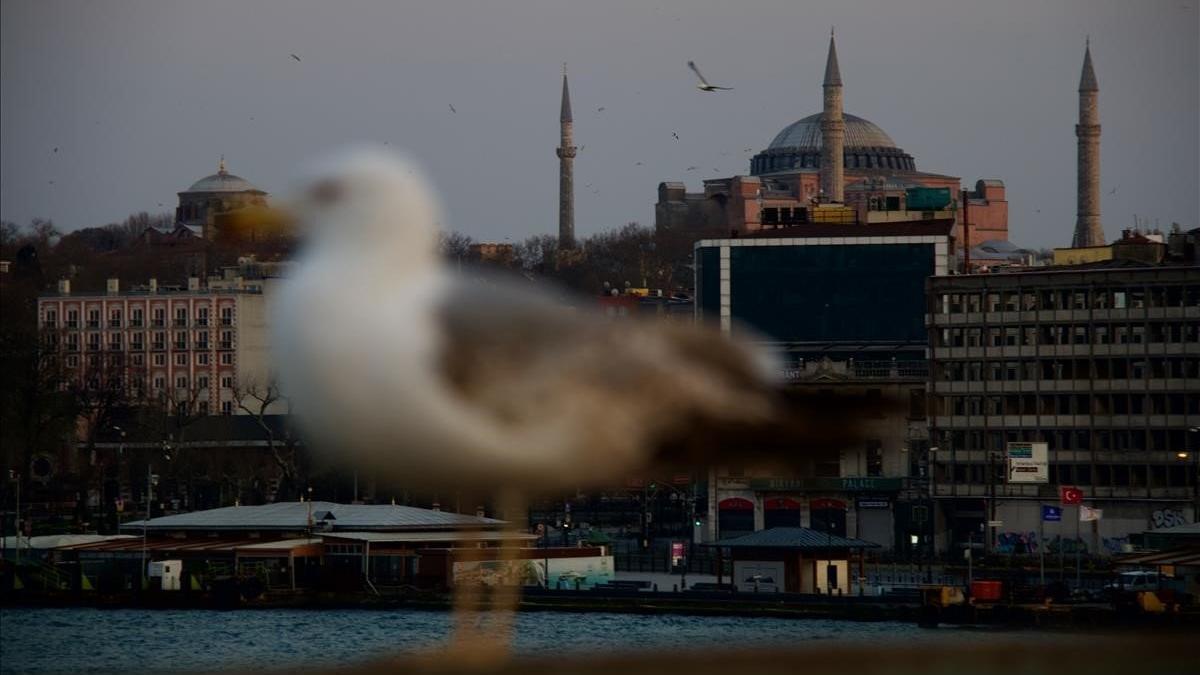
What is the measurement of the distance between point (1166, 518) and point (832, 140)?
4876 inches

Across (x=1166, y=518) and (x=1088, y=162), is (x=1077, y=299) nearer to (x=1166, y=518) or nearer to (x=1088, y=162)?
(x=1166, y=518)

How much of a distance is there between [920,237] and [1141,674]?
65.2 m

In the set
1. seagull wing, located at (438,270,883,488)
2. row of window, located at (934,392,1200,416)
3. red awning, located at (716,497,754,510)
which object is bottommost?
red awning, located at (716,497,754,510)

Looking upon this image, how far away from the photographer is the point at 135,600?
62.7 metres

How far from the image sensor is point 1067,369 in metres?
75.5

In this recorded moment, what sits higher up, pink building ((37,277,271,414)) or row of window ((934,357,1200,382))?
pink building ((37,277,271,414))

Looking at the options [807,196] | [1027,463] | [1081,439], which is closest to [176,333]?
[1081,439]

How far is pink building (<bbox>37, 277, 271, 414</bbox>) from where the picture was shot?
364 ft

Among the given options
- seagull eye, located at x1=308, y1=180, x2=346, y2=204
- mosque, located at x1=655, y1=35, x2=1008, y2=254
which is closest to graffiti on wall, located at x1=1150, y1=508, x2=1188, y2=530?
seagull eye, located at x1=308, y1=180, x2=346, y2=204

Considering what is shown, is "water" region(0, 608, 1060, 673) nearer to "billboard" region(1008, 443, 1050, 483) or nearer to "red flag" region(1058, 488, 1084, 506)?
"red flag" region(1058, 488, 1084, 506)

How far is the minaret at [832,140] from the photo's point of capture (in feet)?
620

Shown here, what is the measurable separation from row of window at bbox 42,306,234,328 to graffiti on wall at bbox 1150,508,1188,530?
164ft

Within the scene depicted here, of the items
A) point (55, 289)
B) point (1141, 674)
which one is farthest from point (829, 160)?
point (1141, 674)

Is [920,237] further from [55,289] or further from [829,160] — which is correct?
[829,160]
